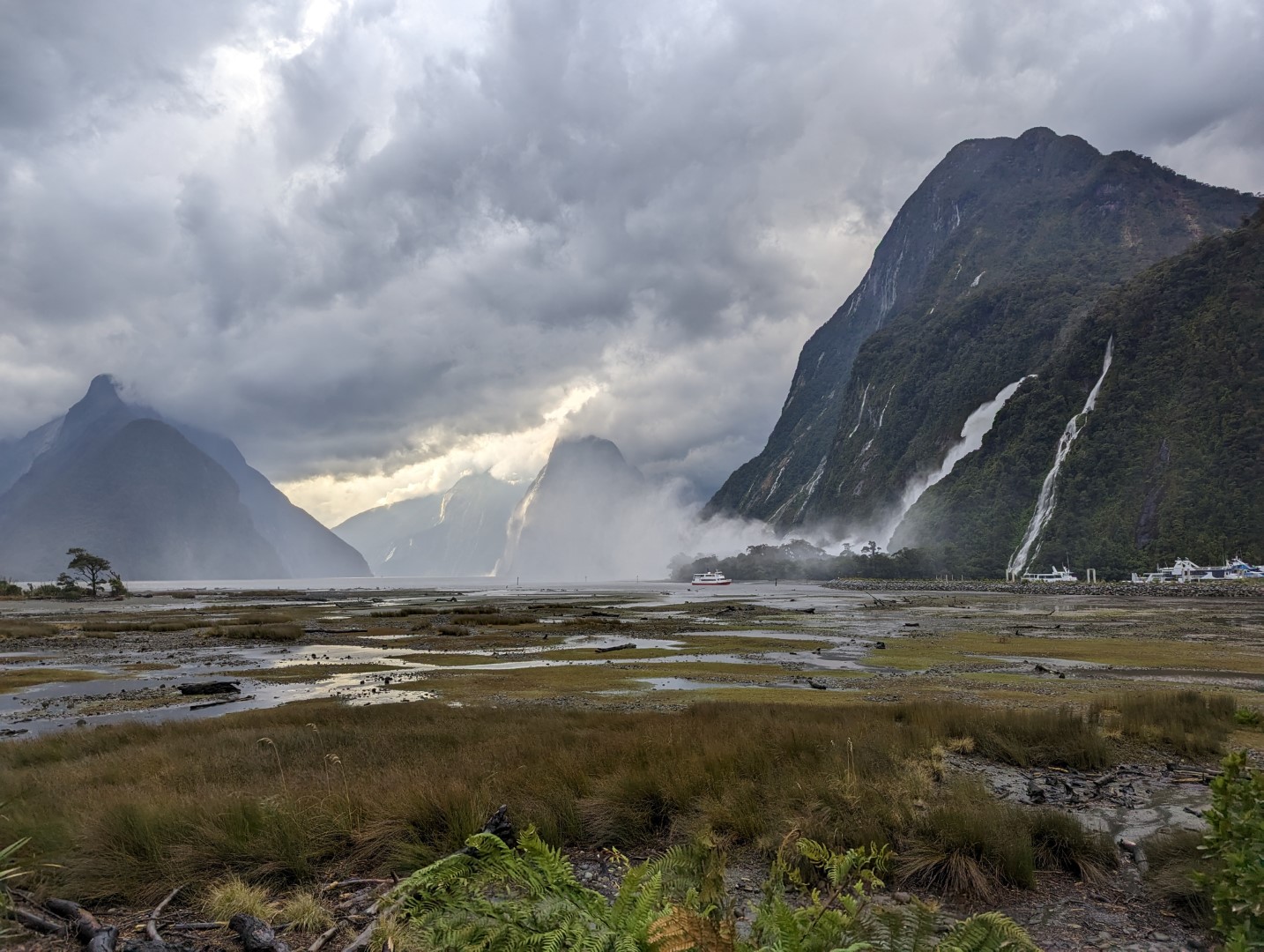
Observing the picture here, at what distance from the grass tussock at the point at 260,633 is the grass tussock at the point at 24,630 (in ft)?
36.6

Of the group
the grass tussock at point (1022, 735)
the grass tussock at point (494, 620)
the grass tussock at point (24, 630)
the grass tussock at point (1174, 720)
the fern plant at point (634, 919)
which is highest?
the fern plant at point (634, 919)

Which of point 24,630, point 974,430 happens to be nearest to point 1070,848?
point 24,630

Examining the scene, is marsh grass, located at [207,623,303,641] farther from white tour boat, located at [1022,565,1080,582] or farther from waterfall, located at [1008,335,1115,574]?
waterfall, located at [1008,335,1115,574]

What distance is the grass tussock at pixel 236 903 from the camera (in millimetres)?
6105

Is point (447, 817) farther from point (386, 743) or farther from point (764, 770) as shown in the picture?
point (386, 743)

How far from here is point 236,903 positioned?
6.21m

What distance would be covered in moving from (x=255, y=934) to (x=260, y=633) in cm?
4949

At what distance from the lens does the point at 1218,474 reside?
11081 centimetres

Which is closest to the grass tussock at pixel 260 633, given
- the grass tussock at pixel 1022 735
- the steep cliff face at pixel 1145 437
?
the grass tussock at pixel 1022 735

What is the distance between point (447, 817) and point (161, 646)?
4452 cm

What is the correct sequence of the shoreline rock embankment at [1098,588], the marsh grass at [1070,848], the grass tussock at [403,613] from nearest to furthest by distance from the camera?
the marsh grass at [1070,848]
the grass tussock at [403,613]
the shoreline rock embankment at [1098,588]

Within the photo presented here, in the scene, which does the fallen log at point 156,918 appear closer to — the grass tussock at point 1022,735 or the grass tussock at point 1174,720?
the grass tussock at point 1022,735

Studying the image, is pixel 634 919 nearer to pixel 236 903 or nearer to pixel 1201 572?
pixel 236 903

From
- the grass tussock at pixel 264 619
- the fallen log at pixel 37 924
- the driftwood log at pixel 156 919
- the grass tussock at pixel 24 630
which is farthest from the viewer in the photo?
the grass tussock at pixel 264 619
